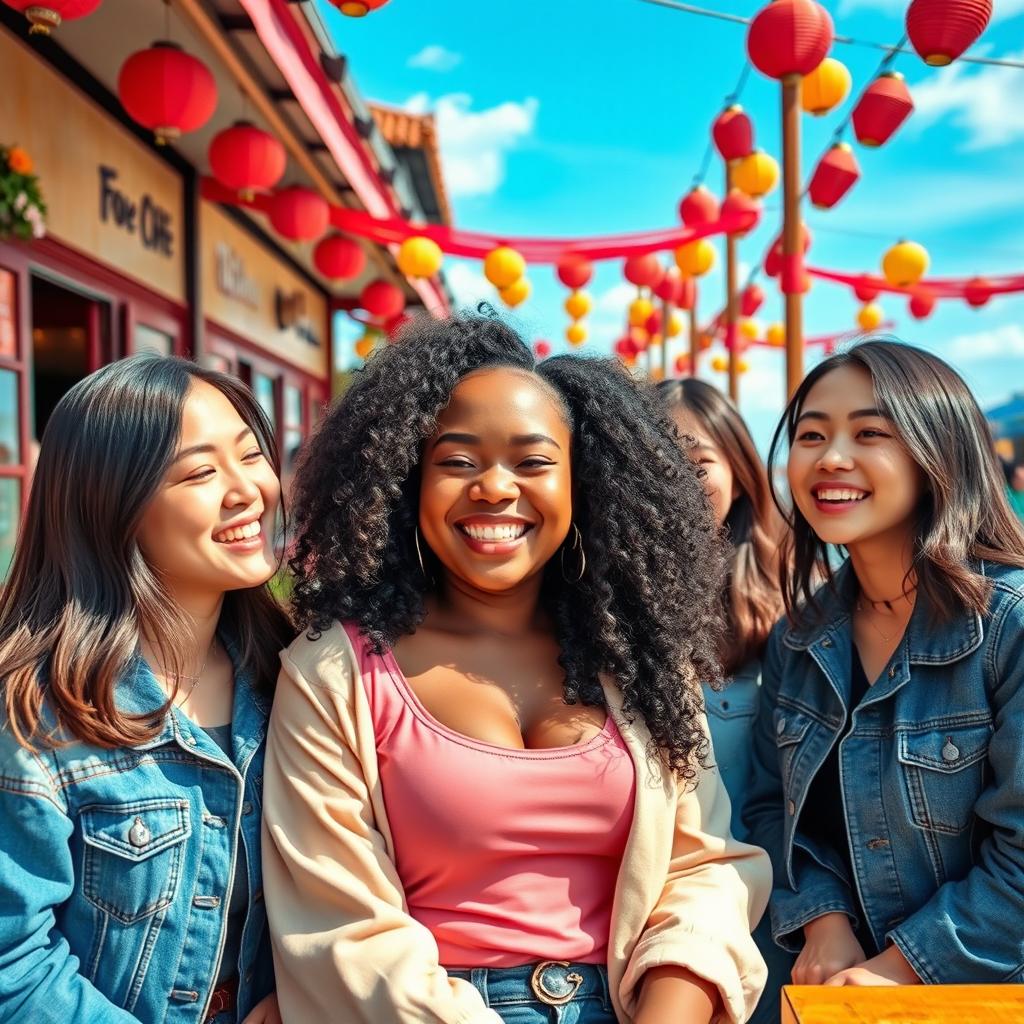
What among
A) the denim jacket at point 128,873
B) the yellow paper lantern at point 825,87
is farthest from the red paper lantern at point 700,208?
the denim jacket at point 128,873

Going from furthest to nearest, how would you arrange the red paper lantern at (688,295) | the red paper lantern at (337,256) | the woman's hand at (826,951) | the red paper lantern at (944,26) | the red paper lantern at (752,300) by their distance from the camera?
the red paper lantern at (752,300), the red paper lantern at (688,295), the red paper lantern at (337,256), the red paper lantern at (944,26), the woman's hand at (826,951)

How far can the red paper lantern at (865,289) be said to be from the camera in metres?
8.50

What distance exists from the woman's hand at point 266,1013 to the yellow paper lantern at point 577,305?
8.11m

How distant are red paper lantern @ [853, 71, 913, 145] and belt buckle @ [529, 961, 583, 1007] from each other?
12.5ft

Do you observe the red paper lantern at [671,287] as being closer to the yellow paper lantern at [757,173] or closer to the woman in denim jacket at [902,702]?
the yellow paper lantern at [757,173]

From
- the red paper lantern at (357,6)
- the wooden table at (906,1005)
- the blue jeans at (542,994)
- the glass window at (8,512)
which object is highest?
the red paper lantern at (357,6)

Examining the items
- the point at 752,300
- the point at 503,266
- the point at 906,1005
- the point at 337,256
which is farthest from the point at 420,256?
the point at 752,300

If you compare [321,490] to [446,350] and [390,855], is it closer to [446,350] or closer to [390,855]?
[446,350]

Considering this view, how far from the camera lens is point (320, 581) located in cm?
160

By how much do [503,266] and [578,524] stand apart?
4187 mm

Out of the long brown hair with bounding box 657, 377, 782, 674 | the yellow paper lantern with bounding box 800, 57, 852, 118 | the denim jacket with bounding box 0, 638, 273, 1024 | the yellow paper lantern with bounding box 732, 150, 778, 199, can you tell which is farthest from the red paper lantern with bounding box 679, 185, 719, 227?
the denim jacket with bounding box 0, 638, 273, 1024

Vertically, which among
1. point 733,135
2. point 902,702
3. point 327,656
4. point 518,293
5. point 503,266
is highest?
point 733,135

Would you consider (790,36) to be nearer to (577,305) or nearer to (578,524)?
(578,524)

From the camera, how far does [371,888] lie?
1.39 metres
